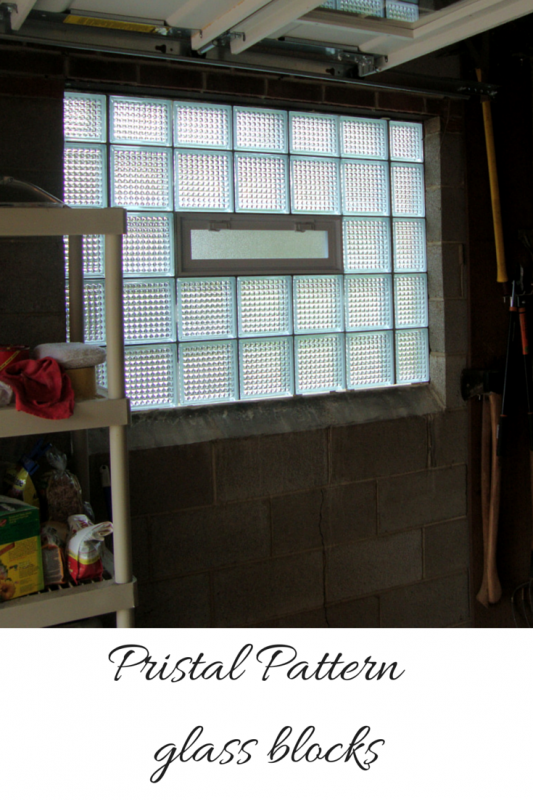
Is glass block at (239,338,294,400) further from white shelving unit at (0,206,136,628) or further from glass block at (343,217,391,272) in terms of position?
white shelving unit at (0,206,136,628)

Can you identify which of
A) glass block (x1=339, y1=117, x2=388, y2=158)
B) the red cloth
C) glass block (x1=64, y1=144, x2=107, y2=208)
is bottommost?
the red cloth

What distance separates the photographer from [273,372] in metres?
2.56

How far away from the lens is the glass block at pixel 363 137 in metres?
2.61

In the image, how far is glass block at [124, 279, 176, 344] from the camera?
2311mm

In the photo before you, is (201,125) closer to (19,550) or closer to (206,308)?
(206,308)

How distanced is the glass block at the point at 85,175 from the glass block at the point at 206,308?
14.6 inches

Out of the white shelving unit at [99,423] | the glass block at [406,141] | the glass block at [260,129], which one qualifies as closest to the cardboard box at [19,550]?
the white shelving unit at [99,423]

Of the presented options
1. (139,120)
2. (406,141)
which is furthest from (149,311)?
(406,141)

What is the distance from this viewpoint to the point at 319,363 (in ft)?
8.63

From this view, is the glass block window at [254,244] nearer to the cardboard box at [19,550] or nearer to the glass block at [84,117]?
the glass block at [84,117]

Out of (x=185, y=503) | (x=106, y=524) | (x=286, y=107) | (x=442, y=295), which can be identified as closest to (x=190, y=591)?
(x=185, y=503)

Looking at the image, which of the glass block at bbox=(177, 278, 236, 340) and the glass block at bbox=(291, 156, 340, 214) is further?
the glass block at bbox=(291, 156, 340, 214)

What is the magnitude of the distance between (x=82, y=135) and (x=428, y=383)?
1509 mm

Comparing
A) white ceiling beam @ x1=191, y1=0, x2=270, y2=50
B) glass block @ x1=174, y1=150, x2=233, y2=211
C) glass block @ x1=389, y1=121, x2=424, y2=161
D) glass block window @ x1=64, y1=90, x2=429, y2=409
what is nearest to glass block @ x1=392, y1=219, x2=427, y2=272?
glass block window @ x1=64, y1=90, x2=429, y2=409
